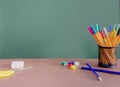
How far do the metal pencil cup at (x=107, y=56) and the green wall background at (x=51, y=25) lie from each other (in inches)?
10.6

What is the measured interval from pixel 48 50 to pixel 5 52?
223 mm

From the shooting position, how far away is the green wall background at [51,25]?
1.00 metres

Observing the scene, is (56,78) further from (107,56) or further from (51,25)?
(51,25)

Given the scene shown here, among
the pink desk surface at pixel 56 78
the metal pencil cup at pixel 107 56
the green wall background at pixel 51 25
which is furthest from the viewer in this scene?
the green wall background at pixel 51 25

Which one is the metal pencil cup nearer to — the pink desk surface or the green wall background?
the pink desk surface

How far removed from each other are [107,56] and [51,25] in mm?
381

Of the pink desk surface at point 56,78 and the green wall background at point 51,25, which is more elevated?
the green wall background at point 51,25

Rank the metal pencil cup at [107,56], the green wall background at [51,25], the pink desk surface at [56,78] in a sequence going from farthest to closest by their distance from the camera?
1. the green wall background at [51,25]
2. the metal pencil cup at [107,56]
3. the pink desk surface at [56,78]

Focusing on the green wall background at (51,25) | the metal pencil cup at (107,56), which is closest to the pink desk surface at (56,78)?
the metal pencil cup at (107,56)

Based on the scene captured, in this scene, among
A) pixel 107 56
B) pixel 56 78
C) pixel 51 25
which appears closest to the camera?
pixel 56 78

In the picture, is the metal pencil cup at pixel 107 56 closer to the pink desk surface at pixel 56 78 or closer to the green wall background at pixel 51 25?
the pink desk surface at pixel 56 78

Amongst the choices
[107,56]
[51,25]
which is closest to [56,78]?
[107,56]

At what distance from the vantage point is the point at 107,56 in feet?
2.40

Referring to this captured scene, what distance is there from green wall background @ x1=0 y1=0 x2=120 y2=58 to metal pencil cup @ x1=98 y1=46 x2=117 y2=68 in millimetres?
270
